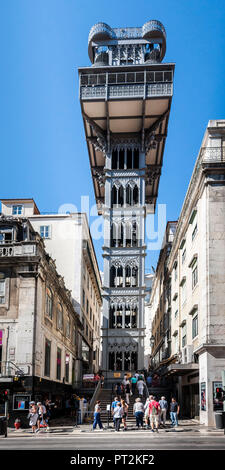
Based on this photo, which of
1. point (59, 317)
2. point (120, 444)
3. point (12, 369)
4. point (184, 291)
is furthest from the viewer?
point (59, 317)

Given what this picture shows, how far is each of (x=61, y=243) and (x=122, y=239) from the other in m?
6.83

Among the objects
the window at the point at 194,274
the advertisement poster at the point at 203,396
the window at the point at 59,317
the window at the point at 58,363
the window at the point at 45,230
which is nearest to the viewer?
the advertisement poster at the point at 203,396

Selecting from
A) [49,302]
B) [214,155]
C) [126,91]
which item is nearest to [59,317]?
[49,302]

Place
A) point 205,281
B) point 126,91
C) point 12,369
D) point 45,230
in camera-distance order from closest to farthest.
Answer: point 205,281, point 12,369, point 45,230, point 126,91

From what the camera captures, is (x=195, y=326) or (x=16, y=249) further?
(x=195, y=326)

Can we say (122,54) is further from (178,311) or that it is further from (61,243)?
(178,311)

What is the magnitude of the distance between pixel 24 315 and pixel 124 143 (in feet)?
116

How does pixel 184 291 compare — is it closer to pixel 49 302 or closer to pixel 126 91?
pixel 49 302

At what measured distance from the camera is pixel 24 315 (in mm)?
30812

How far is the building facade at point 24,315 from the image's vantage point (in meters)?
29.6

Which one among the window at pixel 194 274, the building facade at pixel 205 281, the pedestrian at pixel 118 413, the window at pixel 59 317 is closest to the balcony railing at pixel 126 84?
the building facade at pixel 205 281

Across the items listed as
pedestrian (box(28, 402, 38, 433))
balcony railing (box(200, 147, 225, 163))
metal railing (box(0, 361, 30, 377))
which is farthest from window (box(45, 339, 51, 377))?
balcony railing (box(200, 147, 225, 163))

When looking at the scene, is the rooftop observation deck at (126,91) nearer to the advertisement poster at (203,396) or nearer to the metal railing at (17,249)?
the metal railing at (17,249)

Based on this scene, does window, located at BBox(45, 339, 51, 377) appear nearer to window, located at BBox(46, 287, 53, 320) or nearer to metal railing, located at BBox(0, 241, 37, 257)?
window, located at BBox(46, 287, 53, 320)
